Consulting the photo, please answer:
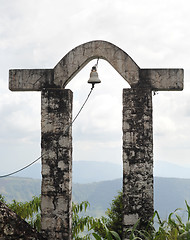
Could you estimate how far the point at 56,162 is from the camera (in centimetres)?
599

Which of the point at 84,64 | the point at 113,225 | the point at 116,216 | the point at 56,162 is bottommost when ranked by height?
the point at 113,225

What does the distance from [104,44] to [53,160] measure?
7.89 feet

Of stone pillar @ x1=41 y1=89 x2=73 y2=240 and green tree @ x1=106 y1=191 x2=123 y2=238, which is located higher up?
stone pillar @ x1=41 y1=89 x2=73 y2=240

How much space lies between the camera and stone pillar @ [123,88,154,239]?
580cm

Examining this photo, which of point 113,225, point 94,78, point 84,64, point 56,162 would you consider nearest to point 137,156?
point 56,162

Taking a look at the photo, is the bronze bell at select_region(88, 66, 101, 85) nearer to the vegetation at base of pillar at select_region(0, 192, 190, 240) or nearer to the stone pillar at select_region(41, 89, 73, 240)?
the stone pillar at select_region(41, 89, 73, 240)

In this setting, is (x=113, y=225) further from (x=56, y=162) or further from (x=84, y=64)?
(x=84, y=64)

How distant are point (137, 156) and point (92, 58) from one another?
2.07 m

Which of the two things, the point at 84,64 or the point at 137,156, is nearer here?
the point at 137,156

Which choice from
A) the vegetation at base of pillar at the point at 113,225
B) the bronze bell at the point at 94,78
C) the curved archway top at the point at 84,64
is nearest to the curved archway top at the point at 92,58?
Result: the curved archway top at the point at 84,64

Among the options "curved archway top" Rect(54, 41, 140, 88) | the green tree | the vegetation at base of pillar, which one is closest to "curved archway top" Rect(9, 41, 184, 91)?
"curved archway top" Rect(54, 41, 140, 88)

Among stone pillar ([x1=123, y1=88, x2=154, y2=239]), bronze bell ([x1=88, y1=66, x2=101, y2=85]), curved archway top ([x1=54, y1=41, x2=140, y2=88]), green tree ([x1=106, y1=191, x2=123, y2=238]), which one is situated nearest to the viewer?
stone pillar ([x1=123, y1=88, x2=154, y2=239])

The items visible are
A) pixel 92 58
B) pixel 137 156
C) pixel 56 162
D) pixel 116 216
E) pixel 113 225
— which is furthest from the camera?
pixel 116 216

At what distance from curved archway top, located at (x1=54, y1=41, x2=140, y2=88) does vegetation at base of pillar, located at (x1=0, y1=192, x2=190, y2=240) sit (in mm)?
2557
